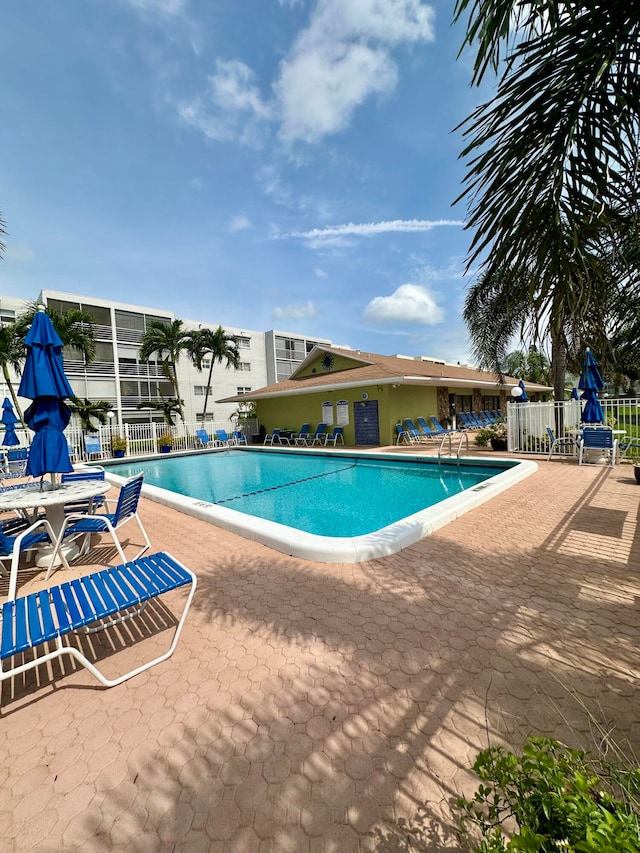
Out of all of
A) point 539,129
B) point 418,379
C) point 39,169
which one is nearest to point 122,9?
point 39,169

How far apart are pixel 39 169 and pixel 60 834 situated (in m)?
13.2

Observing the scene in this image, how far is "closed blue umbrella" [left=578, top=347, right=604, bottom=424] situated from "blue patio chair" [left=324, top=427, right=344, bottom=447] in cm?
1092

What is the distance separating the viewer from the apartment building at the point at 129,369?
3005cm

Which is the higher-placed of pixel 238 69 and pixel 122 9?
pixel 238 69

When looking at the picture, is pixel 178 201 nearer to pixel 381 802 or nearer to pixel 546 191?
pixel 546 191

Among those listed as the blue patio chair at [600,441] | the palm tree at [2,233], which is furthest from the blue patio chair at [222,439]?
the blue patio chair at [600,441]

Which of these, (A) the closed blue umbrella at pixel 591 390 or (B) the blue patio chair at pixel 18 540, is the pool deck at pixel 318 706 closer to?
(B) the blue patio chair at pixel 18 540

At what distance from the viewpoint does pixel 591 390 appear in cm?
1102

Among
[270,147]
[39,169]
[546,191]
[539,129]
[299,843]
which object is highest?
[270,147]

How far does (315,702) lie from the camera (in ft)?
7.89

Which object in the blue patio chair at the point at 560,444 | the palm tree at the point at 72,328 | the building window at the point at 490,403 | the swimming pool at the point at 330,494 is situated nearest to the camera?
the swimming pool at the point at 330,494

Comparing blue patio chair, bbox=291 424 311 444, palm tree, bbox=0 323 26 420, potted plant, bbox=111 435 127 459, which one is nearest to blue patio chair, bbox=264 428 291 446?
blue patio chair, bbox=291 424 311 444

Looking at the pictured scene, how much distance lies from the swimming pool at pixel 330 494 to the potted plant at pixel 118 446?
1.35 m

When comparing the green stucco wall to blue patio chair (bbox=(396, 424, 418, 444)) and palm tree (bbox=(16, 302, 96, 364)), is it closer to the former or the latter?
blue patio chair (bbox=(396, 424, 418, 444))
